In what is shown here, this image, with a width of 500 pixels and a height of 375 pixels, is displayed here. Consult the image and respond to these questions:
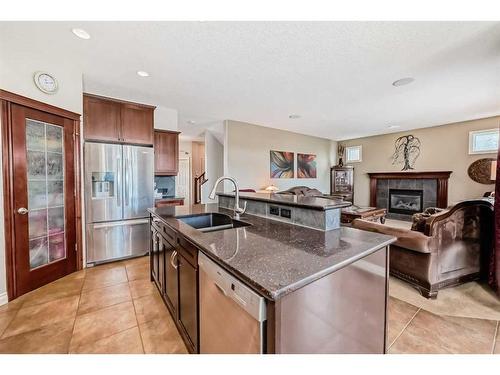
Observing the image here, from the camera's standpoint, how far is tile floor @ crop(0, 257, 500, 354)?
1.61 metres

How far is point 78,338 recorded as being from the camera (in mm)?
1695

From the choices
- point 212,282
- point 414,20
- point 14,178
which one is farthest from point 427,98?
point 14,178

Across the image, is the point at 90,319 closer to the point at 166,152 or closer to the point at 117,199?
the point at 117,199

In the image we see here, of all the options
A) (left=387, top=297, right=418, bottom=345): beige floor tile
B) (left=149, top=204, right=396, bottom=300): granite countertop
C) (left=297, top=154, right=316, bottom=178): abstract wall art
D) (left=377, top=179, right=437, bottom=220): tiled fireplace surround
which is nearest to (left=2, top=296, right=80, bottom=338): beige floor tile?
(left=149, top=204, right=396, bottom=300): granite countertop

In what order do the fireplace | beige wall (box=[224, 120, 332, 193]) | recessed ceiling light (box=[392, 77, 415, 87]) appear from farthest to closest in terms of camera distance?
the fireplace
beige wall (box=[224, 120, 332, 193])
recessed ceiling light (box=[392, 77, 415, 87])

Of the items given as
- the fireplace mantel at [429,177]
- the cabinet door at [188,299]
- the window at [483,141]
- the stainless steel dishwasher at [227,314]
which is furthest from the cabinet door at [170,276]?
the window at [483,141]

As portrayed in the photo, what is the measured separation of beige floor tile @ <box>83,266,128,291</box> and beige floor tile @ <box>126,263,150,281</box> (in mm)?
59

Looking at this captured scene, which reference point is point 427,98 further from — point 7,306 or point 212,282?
point 7,306

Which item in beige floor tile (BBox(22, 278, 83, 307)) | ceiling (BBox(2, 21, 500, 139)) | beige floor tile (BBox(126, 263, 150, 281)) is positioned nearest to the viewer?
ceiling (BBox(2, 21, 500, 139))

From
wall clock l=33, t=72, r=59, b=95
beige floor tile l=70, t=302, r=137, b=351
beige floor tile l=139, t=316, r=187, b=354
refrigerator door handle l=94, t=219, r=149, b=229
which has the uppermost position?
wall clock l=33, t=72, r=59, b=95

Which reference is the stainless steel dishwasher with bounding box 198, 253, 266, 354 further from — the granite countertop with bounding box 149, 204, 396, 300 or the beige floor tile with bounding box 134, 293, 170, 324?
the beige floor tile with bounding box 134, 293, 170, 324

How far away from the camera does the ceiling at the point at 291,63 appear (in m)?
1.95

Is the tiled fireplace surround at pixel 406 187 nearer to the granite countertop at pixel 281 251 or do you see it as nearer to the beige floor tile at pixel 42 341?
the granite countertop at pixel 281 251

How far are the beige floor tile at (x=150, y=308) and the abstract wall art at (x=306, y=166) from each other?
17.4 feet
